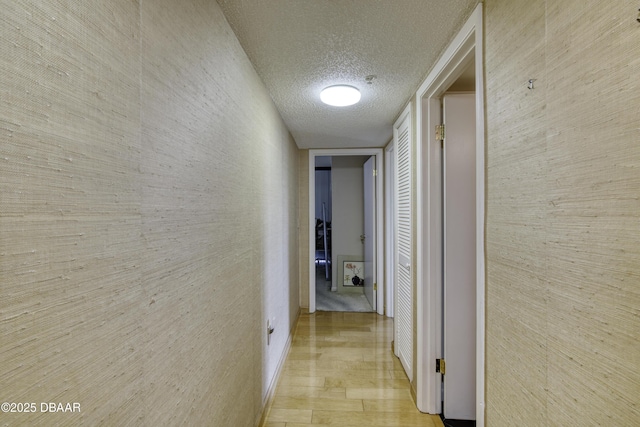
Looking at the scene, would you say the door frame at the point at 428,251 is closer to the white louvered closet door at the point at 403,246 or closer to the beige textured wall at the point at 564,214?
the white louvered closet door at the point at 403,246

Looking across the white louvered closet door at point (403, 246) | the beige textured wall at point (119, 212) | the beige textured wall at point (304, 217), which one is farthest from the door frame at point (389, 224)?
the beige textured wall at point (119, 212)

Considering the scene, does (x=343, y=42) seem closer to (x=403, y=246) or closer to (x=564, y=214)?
(x=564, y=214)

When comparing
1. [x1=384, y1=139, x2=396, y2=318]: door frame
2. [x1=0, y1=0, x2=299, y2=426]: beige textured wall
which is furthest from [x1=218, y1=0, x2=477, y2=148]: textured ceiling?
[x1=384, y1=139, x2=396, y2=318]: door frame

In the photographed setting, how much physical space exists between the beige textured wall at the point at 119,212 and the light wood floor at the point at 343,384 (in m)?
0.76

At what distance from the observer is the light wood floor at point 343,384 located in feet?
6.42

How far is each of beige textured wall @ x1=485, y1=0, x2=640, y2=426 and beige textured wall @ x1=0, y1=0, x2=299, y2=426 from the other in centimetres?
106

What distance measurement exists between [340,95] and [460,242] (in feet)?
4.09

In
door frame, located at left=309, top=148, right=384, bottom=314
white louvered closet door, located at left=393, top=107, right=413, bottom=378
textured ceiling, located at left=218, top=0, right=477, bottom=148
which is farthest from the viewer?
door frame, located at left=309, top=148, right=384, bottom=314

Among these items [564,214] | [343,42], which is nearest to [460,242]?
[564,214]

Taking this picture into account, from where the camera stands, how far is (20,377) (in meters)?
0.48

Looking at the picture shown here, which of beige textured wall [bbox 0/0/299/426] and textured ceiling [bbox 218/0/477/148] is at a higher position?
textured ceiling [bbox 218/0/477/148]

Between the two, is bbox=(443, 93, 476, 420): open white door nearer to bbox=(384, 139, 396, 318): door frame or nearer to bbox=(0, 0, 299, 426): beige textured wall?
bbox=(0, 0, 299, 426): beige textured wall

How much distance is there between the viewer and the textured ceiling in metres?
1.26

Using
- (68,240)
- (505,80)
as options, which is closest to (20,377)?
(68,240)
